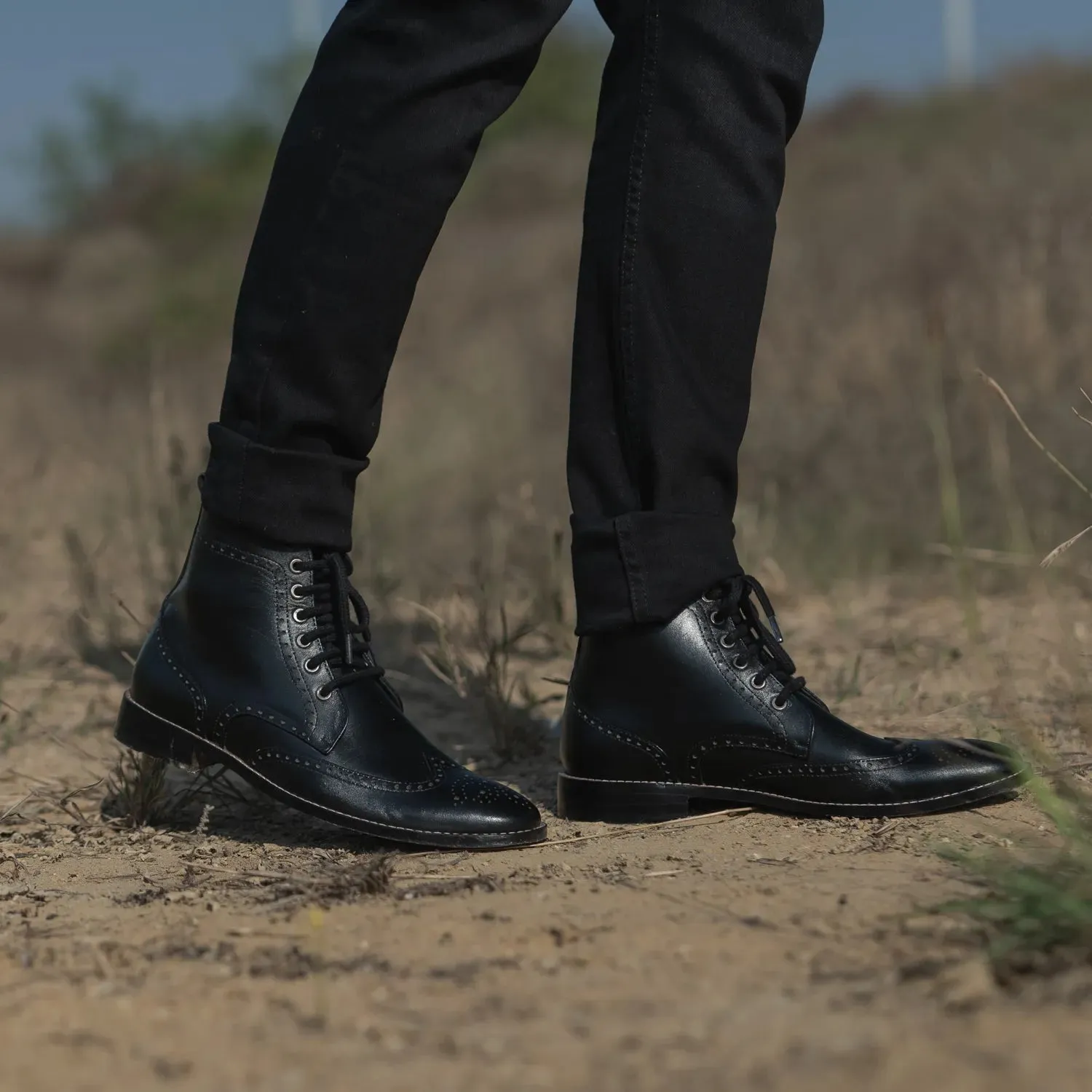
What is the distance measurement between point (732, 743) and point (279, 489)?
0.62 metres

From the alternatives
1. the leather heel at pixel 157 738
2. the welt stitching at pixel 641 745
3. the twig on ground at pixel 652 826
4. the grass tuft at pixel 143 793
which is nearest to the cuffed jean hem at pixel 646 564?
the welt stitching at pixel 641 745

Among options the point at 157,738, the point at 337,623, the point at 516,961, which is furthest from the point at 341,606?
the point at 516,961

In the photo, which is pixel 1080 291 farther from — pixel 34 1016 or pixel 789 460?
pixel 34 1016

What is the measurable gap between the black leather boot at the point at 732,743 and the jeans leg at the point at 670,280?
51 mm

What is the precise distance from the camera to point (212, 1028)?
104cm

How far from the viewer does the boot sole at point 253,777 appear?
1570 mm

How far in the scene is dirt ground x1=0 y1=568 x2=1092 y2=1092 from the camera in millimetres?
928

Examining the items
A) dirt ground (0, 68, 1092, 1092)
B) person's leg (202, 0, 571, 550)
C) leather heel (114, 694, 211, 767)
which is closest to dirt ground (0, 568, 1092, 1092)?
dirt ground (0, 68, 1092, 1092)

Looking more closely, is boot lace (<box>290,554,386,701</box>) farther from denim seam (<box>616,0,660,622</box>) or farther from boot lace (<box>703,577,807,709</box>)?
boot lace (<box>703,577,807,709</box>)

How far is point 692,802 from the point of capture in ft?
5.82

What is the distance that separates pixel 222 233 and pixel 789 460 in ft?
52.7

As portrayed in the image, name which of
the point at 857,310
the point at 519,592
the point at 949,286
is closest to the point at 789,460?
the point at 519,592

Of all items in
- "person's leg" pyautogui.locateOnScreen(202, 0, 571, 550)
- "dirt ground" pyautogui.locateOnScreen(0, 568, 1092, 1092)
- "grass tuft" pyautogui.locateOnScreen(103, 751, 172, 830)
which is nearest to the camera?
"dirt ground" pyautogui.locateOnScreen(0, 568, 1092, 1092)

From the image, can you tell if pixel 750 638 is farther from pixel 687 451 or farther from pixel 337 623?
pixel 337 623
